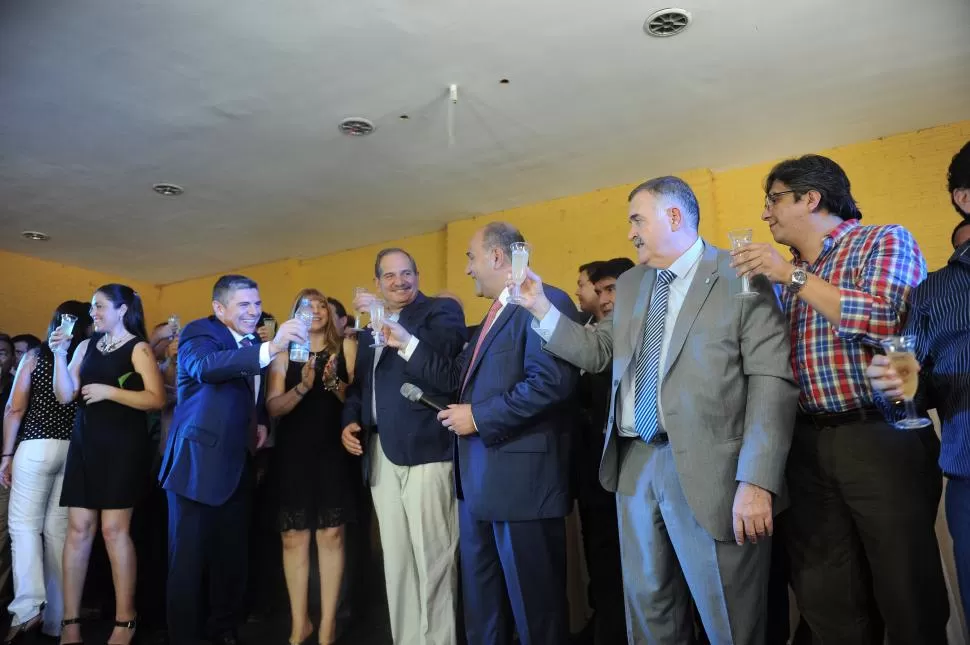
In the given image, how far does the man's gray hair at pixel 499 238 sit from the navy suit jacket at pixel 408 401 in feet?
1.33

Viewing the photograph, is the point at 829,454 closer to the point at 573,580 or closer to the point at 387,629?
the point at 573,580

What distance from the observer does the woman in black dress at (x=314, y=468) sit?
2820mm

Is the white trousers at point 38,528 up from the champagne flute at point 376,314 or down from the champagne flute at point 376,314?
down

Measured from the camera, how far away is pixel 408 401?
103 inches

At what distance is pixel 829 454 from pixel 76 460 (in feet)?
9.93

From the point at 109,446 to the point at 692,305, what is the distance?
2.62 m

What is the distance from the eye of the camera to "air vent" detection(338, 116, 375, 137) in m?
3.87

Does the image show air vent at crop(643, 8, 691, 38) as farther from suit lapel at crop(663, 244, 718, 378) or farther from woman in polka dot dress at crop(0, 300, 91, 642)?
woman in polka dot dress at crop(0, 300, 91, 642)

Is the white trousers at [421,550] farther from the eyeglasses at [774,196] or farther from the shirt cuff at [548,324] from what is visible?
the eyeglasses at [774,196]

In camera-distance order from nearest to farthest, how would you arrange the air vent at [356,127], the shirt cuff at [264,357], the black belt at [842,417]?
the black belt at [842,417] < the shirt cuff at [264,357] < the air vent at [356,127]

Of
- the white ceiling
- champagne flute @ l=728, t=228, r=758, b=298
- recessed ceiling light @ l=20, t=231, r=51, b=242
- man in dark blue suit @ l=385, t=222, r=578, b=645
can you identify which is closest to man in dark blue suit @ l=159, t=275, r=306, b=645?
man in dark blue suit @ l=385, t=222, r=578, b=645

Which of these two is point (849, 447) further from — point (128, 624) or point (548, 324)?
point (128, 624)

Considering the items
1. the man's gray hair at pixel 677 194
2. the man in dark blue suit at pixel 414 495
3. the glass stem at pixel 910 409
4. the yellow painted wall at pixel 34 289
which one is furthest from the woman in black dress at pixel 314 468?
the yellow painted wall at pixel 34 289

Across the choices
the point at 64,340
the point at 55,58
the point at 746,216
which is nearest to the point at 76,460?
the point at 64,340
